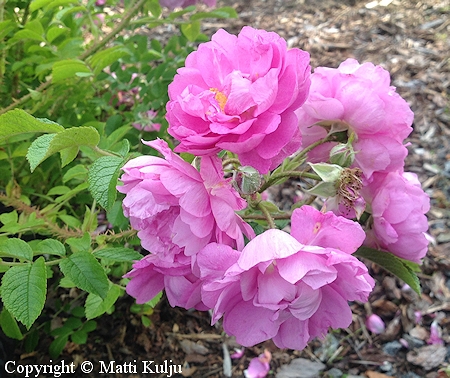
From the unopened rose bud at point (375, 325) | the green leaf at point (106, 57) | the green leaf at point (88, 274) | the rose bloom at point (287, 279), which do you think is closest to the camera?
the rose bloom at point (287, 279)

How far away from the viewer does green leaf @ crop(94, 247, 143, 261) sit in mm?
630

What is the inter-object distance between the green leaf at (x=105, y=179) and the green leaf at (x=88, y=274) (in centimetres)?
11

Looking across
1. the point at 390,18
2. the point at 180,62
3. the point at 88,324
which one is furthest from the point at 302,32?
the point at 88,324

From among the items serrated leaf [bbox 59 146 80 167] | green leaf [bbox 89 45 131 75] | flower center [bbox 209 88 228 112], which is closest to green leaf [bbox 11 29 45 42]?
green leaf [bbox 89 45 131 75]

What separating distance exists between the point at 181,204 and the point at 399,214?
31 centimetres

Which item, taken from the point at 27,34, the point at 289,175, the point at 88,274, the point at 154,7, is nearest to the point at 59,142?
the point at 88,274

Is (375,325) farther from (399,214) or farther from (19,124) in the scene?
(19,124)

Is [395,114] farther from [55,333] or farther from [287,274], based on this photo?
[55,333]

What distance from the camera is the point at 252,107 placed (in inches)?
19.9

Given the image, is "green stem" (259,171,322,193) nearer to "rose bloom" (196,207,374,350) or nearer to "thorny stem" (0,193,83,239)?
"rose bloom" (196,207,374,350)

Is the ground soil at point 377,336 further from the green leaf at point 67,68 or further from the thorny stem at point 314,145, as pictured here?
the thorny stem at point 314,145

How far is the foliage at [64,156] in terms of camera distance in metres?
0.55

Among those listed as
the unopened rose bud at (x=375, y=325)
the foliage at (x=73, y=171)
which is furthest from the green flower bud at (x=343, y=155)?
the unopened rose bud at (x=375, y=325)

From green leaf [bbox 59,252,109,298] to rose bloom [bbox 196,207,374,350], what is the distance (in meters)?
0.15
